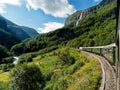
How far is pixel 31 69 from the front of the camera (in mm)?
87188

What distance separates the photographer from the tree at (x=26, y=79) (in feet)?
260

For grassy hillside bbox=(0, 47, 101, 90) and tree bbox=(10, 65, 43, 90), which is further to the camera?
tree bbox=(10, 65, 43, 90)

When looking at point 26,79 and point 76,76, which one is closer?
point 76,76

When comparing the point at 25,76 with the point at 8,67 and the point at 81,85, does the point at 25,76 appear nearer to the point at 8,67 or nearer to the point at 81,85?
the point at 81,85

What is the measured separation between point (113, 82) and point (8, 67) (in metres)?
151

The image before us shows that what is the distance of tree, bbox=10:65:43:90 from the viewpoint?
7912cm

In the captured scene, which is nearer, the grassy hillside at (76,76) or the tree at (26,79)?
the grassy hillside at (76,76)

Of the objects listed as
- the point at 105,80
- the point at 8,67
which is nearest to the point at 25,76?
the point at 105,80

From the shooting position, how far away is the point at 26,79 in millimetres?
82500

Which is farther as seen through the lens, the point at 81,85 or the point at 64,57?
the point at 64,57

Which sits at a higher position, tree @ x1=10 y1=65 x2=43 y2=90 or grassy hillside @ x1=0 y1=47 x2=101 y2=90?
grassy hillside @ x1=0 y1=47 x2=101 y2=90

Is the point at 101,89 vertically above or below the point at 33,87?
above

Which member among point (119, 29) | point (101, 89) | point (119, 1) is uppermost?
point (119, 1)

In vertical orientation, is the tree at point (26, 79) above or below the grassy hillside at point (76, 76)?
below
